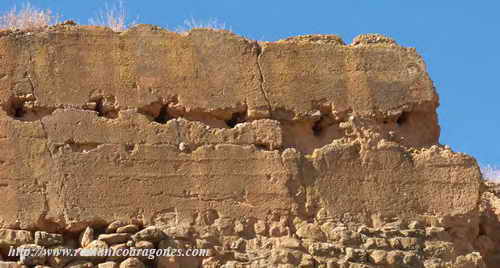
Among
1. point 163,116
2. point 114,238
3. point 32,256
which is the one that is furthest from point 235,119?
point 32,256

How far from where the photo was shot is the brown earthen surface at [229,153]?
9.41m

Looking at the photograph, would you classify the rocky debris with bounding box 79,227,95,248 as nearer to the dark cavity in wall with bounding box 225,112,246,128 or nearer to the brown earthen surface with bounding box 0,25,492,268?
the brown earthen surface with bounding box 0,25,492,268

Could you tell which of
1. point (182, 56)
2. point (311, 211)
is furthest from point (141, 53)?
point (311, 211)

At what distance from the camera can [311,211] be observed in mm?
9742

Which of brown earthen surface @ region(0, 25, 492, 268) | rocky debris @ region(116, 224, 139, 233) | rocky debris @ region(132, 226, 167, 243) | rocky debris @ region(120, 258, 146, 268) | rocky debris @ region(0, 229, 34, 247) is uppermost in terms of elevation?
brown earthen surface @ region(0, 25, 492, 268)

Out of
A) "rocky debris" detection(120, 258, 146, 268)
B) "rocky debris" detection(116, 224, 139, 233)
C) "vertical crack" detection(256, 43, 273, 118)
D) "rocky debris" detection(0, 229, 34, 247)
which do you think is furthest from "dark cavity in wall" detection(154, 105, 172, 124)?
"rocky debris" detection(0, 229, 34, 247)

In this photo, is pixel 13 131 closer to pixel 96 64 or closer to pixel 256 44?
pixel 96 64

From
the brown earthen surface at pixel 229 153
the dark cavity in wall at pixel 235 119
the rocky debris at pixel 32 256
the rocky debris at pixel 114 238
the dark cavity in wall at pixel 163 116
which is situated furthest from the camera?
the dark cavity in wall at pixel 235 119

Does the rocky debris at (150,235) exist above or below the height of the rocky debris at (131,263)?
above

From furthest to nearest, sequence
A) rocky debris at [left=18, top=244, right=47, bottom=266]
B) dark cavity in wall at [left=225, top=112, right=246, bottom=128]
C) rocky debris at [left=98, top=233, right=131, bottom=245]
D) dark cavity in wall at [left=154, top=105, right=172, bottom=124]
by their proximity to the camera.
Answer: dark cavity in wall at [left=225, top=112, right=246, bottom=128], dark cavity in wall at [left=154, top=105, right=172, bottom=124], rocky debris at [left=98, top=233, right=131, bottom=245], rocky debris at [left=18, top=244, right=47, bottom=266]

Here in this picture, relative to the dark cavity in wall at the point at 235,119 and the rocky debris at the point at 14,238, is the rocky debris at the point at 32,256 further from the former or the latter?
the dark cavity in wall at the point at 235,119

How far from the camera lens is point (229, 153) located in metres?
9.70

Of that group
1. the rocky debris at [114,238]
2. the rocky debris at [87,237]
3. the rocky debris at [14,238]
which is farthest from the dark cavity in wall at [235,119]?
the rocky debris at [14,238]

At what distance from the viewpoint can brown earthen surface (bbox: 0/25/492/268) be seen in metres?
9.41
